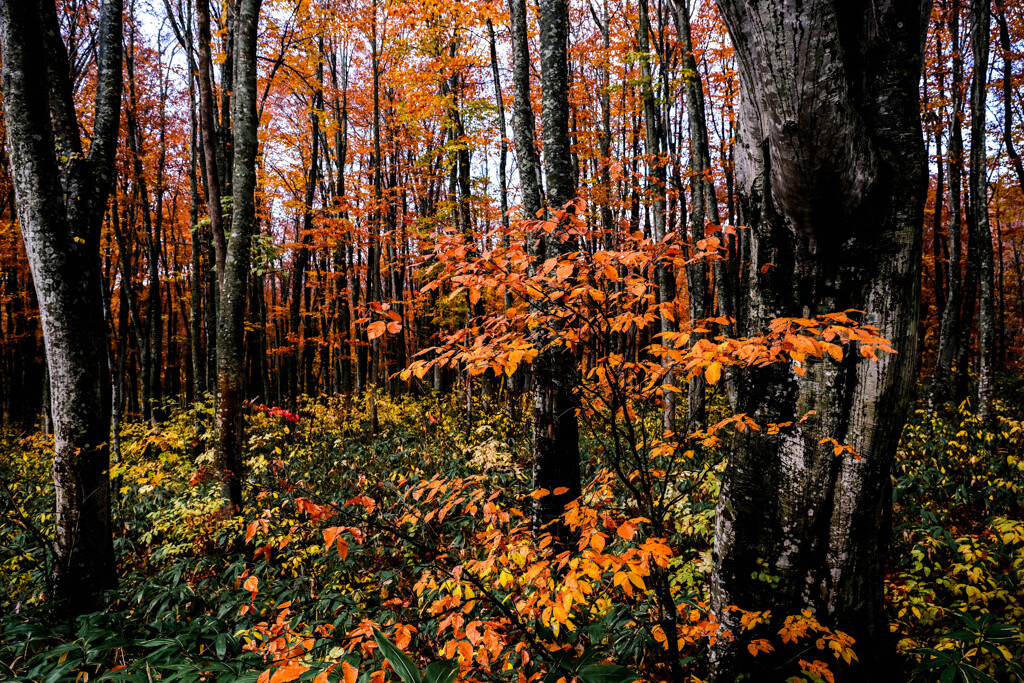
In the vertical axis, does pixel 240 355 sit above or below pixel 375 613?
above

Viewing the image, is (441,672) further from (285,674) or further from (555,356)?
(555,356)

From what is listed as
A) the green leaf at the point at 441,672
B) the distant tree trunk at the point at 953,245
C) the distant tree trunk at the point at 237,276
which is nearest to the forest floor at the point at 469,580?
the green leaf at the point at 441,672

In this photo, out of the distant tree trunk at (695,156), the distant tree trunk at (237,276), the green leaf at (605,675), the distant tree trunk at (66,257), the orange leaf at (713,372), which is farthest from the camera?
the distant tree trunk at (695,156)

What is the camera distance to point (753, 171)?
7.25 ft

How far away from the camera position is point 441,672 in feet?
4.91

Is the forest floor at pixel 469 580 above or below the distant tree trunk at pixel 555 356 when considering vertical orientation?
below

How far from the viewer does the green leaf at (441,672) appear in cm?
148

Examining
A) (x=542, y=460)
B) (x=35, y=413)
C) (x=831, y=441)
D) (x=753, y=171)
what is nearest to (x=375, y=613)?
(x=542, y=460)

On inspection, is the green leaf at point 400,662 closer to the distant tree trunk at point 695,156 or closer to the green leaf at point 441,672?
the green leaf at point 441,672

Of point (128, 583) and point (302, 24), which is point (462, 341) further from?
point (302, 24)

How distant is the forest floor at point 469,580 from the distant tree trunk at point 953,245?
3.02 feet

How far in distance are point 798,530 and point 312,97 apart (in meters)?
18.5

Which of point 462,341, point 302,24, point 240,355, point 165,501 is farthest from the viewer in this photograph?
point 302,24

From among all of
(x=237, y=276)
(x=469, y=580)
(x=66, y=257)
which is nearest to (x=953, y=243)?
(x=469, y=580)
